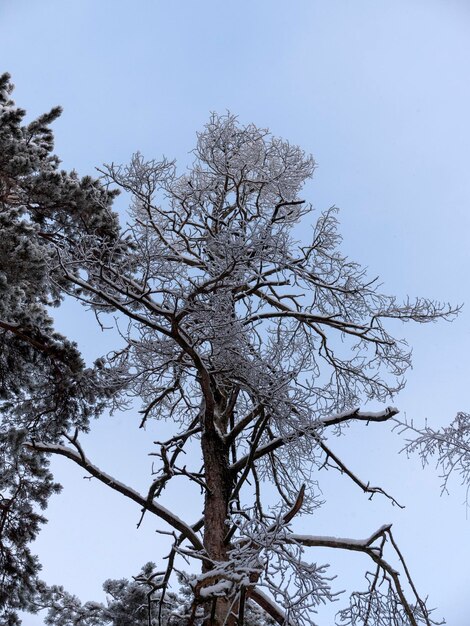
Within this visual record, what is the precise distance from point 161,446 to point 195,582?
161 centimetres

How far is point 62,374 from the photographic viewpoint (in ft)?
32.7

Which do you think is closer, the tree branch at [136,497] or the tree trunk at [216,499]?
the tree trunk at [216,499]

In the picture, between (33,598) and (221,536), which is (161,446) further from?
(33,598)

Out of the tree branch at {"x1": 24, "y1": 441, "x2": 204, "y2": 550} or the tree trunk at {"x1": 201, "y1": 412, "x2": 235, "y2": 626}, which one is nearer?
the tree trunk at {"x1": 201, "y1": 412, "x2": 235, "y2": 626}

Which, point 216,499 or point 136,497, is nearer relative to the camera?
point 136,497

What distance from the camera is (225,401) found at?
26.1 ft

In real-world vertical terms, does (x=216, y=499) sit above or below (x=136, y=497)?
above

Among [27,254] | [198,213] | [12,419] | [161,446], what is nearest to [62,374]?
[12,419]

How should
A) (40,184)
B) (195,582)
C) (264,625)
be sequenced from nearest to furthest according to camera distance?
(195,582) → (40,184) → (264,625)

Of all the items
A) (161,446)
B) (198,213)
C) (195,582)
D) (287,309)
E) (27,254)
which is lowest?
(195,582)

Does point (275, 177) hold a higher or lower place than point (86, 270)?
higher

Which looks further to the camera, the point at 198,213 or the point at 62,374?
the point at 62,374

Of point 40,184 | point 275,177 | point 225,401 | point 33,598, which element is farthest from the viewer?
point 33,598

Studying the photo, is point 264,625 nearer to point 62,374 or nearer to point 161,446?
point 62,374
